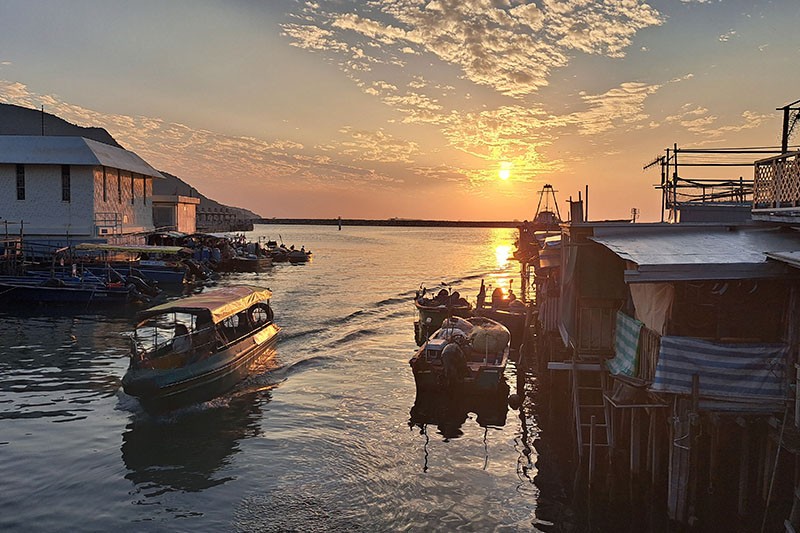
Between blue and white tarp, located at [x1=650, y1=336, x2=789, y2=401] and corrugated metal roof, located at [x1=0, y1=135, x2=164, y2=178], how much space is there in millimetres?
44860

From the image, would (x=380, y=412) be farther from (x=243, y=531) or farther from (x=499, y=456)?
(x=243, y=531)

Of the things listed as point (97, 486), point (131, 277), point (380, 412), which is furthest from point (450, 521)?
point (131, 277)

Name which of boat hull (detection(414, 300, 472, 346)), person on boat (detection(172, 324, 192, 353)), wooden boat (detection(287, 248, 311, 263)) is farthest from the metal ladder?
wooden boat (detection(287, 248, 311, 263))

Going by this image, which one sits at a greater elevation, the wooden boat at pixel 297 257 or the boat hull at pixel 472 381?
the wooden boat at pixel 297 257

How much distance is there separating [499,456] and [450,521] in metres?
3.78

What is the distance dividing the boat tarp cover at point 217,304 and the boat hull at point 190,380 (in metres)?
1.33

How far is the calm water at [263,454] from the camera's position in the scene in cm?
1225

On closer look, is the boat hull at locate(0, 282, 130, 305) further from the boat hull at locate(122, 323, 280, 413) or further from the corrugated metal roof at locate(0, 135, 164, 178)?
the boat hull at locate(122, 323, 280, 413)

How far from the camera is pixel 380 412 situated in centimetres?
1888

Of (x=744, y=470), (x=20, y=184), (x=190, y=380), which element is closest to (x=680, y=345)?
(x=744, y=470)

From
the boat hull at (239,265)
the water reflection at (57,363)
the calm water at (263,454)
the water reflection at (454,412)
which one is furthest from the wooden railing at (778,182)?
the boat hull at (239,265)

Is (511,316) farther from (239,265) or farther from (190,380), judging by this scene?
(239,265)

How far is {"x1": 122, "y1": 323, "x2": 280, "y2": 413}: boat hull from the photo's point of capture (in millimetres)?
16859

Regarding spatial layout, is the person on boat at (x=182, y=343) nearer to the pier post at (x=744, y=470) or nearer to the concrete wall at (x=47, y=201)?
the pier post at (x=744, y=470)
